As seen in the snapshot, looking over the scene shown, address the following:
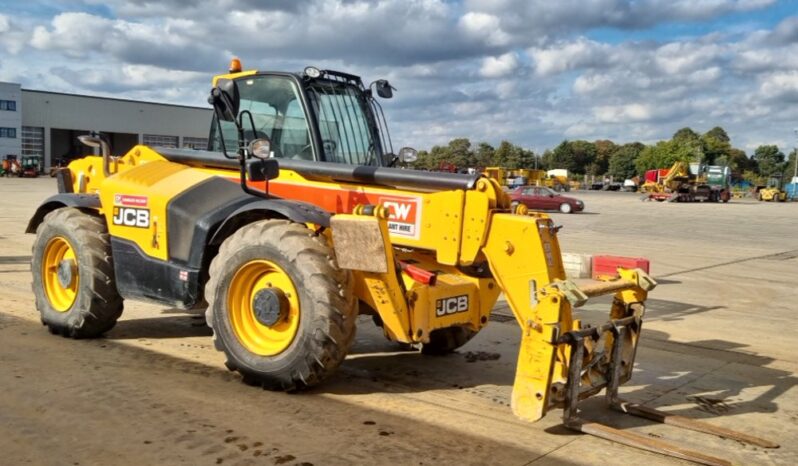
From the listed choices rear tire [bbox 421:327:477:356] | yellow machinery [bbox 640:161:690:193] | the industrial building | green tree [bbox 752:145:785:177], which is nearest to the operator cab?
rear tire [bbox 421:327:477:356]

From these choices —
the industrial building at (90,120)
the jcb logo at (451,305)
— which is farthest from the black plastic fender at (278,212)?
the industrial building at (90,120)

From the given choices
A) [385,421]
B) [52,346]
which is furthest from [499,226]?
[52,346]

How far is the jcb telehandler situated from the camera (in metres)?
5.07

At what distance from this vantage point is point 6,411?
4.99 metres

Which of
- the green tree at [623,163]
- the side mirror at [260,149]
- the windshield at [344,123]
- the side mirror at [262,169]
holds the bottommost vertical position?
the side mirror at [262,169]

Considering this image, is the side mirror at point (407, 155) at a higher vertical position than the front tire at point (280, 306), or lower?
higher

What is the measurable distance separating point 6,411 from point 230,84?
2799mm

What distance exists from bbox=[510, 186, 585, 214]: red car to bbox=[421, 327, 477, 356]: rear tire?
29.8 metres

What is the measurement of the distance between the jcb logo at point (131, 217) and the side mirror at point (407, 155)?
2.34m

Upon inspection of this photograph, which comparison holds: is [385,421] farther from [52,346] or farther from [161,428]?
[52,346]

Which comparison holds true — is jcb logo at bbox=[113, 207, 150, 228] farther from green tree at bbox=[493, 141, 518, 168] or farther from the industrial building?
green tree at bbox=[493, 141, 518, 168]

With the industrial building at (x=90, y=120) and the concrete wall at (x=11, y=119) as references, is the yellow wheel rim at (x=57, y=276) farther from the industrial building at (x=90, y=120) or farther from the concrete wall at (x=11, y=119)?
the concrete wall at (x=11, y=119)

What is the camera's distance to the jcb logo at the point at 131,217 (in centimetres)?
656

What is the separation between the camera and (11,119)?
230ft
